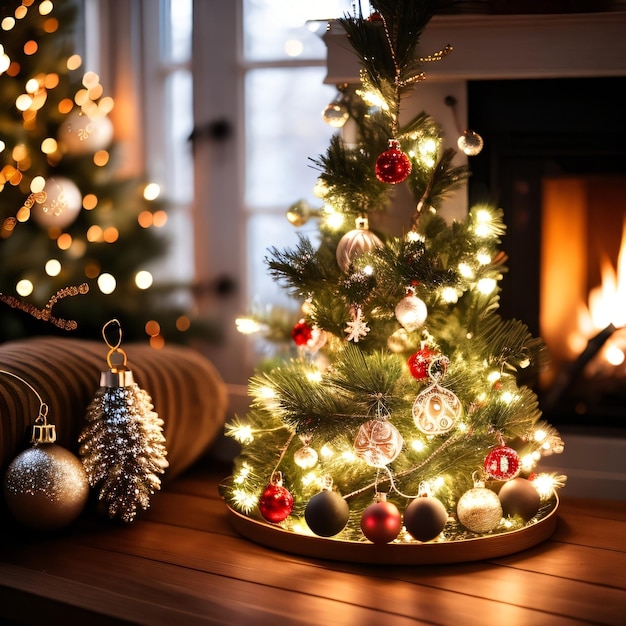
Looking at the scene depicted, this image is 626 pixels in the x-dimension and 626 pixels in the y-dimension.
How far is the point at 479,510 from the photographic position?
143cm

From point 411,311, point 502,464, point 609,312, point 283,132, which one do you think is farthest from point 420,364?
point 283,132

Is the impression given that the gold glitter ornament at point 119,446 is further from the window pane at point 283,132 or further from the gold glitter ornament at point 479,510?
the window pane at point 283,132

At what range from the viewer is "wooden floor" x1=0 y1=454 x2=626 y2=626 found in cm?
124

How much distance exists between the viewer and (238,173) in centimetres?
240

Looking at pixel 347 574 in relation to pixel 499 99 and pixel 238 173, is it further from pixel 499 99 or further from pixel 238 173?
pixel 238 173

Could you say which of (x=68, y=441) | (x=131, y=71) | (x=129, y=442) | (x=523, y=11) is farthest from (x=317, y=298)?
(x=131, y=71)

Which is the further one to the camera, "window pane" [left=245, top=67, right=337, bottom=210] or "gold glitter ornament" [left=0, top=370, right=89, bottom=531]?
"window pane" [left=245, top=67, right=337, bottom=210]

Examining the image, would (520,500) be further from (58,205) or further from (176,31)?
(176,31)

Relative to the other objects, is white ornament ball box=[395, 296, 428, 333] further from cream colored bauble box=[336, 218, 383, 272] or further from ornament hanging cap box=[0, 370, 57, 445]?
ornament hanging cap box=[0, 370, 57, 445]

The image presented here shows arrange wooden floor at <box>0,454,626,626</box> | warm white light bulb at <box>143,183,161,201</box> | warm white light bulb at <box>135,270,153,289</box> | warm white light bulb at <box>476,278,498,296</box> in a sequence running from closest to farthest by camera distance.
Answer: wooden floor at <box>0,454,626,626</box> < warm white light bulb at <box>476,278,498,296</box> < warm white light bulb at <box>135,270,153,289</box> < warm white light bulb at <box>143,183,161,201</box>

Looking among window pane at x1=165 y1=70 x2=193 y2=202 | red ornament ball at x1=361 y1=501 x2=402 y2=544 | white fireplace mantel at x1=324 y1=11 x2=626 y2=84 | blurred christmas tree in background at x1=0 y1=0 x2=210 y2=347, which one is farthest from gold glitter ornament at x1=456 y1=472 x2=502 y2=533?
window pane at x1=165 y1=70 x2=193 y2=202

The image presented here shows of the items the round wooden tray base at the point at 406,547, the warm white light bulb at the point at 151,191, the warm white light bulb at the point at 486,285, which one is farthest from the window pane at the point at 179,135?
the round wooden tray base at the point at 406,547

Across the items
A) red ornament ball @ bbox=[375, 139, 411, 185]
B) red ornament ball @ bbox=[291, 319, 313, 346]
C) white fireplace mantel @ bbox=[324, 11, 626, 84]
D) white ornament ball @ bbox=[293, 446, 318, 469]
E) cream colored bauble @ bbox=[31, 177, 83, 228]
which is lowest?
white ornament ball @ bbox=[293, 446, 318, 469]

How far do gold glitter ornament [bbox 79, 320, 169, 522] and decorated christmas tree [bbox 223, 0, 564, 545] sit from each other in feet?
0.54
